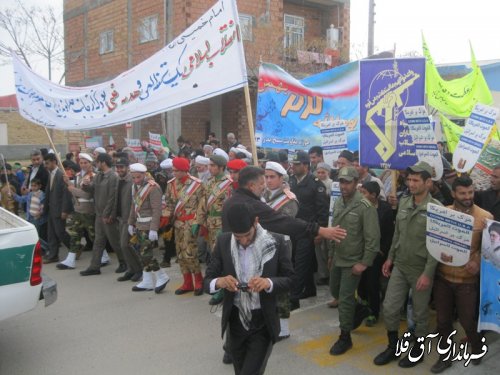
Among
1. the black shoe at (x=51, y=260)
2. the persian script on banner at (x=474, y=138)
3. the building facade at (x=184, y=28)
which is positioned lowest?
the black shoe at (x=51, y=260)

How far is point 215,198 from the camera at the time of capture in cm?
616

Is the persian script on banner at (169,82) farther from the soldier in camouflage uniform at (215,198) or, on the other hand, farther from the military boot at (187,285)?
the military boot at (187,285)

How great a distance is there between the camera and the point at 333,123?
658cm

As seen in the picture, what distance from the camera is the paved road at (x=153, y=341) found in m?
4.32

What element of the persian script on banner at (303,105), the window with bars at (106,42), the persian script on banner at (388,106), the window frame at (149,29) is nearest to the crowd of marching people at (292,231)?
the persian script on banner at (388,106)

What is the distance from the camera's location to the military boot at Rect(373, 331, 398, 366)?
426 cm

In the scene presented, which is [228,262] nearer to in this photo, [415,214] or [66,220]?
[415,214]

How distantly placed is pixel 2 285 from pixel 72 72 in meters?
19.6

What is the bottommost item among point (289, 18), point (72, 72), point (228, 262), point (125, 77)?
point (228, 262)

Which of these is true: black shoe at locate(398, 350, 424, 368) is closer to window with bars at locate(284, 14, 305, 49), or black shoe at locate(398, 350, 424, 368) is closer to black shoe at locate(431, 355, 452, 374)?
black shoe at locate(431, 355, 452, 374)

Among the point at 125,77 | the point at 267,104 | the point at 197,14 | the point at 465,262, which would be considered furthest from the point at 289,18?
the point at 465,262

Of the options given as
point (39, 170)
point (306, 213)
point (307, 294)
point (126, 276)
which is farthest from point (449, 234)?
point (39, 170)

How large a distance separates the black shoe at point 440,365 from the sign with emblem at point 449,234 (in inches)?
35.8

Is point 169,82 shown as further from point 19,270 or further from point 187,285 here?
point 19,270
